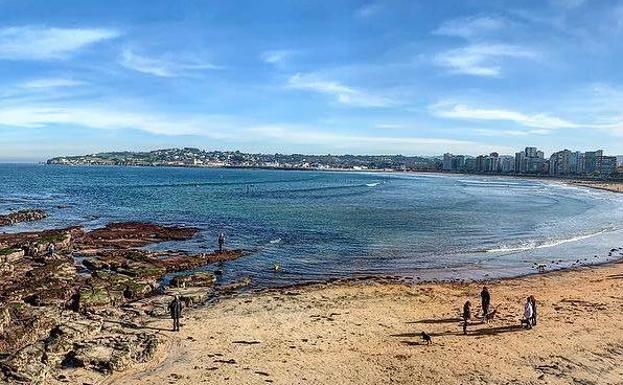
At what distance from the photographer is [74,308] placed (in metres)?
24.8

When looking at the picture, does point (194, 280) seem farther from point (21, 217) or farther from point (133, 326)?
point (21, 217)

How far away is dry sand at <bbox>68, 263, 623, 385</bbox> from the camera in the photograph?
17672mm

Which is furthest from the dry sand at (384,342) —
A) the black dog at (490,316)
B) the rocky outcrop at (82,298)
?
the rocky outcrop at (82,298)

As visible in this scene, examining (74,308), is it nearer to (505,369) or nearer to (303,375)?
(303,375)

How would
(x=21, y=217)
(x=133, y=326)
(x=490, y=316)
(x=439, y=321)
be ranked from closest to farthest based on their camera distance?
1. (x=133, y=326)
2. (x=439, y=321)
3. (x=490, y=316)
4. (x=21, y=217)

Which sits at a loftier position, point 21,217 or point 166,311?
point 166,311

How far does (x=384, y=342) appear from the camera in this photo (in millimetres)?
21031

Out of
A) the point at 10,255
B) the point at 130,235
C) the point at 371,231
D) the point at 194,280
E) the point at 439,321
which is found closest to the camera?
the point at 439,321

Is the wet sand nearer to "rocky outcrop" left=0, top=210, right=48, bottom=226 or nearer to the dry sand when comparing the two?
the dry sand

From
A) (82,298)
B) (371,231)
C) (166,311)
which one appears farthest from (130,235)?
(166,311)

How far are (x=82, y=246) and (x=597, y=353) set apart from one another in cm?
3668

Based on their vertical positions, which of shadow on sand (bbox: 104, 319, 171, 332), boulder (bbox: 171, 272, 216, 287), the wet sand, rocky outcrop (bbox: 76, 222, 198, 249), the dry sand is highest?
the wet sand

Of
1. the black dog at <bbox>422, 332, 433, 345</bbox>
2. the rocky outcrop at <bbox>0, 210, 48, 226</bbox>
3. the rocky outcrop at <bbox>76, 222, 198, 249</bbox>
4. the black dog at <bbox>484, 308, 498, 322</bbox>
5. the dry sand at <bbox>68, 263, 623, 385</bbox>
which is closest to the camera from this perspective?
the dry sand at <bbox>68, 263, 623, 385</bbox>

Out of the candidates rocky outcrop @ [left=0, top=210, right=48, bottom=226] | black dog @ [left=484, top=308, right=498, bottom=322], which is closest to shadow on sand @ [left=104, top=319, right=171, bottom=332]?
black dog @ [left=484, top=308, right=498, bottom=322]
